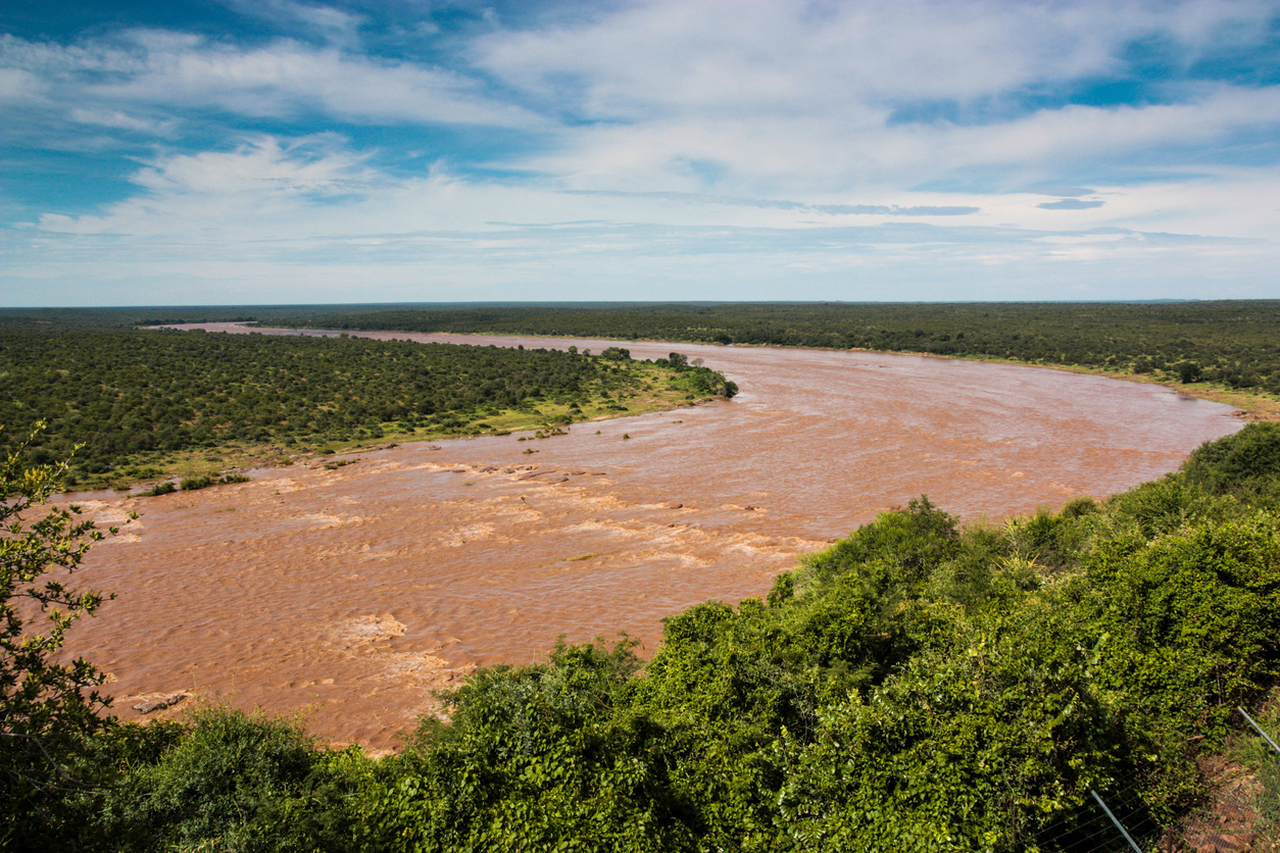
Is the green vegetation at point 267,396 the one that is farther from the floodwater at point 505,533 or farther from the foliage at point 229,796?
the foliage at point 229,796

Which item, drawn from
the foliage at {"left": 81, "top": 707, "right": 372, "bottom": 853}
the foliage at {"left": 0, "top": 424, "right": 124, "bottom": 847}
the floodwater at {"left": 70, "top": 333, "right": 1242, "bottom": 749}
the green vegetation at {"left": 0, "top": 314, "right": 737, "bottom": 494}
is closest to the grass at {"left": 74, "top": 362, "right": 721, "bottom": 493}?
the green vegetation at {"left": 0, "top": 314, "right": 737, "bottom": 494}

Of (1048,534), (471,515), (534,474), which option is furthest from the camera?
(534,474)

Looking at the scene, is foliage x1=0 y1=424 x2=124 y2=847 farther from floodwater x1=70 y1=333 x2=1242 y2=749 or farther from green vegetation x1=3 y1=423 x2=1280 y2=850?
floodwater x1=70 y1=333 x2=1242 y2=749

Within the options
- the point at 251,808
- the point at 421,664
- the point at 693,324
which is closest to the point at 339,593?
the point at 421,664

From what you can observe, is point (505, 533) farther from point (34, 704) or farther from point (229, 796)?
point (34, 704)

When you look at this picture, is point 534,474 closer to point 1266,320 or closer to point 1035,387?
point 1035,387

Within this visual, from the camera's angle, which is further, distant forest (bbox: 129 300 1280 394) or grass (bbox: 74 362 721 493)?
distant forest (bbox: 129 300 1280 394)
